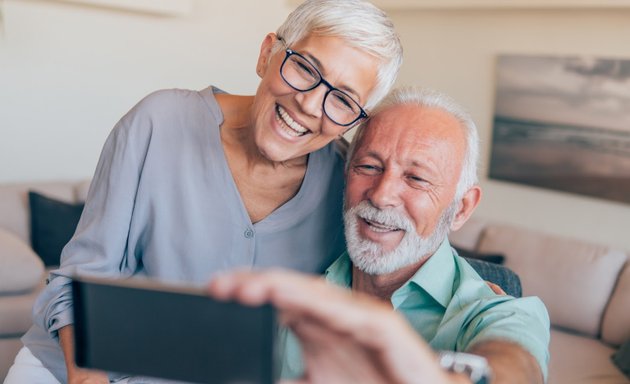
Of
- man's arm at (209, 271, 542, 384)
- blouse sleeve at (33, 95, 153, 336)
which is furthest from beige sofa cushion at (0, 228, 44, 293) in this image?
man's arm at (209, 271, 542, 384)

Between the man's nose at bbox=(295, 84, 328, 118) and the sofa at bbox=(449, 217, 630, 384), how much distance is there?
2273mm

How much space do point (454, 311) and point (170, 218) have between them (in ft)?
1.96

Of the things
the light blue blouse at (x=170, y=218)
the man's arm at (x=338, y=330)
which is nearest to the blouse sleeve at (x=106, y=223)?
the light blue blouse at (x=170, y=218)

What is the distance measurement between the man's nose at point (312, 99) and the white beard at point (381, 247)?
21cm

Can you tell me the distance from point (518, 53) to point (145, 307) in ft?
12.7

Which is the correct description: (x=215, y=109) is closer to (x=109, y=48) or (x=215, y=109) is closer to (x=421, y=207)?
(x=421, y=207)

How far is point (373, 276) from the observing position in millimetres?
1547

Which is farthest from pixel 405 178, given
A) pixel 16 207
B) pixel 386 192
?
pixel 16 207

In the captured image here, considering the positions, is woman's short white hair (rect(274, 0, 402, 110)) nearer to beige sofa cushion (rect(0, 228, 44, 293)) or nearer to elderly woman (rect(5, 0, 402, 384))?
elderly woman (rect(5, 0, 402, 384))

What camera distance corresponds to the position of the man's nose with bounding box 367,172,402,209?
57.7 inches

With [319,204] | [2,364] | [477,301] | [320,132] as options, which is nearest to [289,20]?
[320,132]

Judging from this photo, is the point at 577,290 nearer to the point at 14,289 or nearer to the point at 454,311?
the point at 454,311

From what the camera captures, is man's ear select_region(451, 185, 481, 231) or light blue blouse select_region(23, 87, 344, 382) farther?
man's ear select_region(451, 185, 481, 231)

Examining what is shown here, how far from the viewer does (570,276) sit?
362 cm
